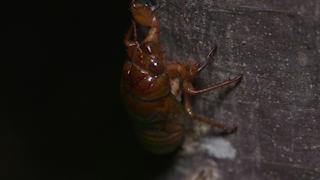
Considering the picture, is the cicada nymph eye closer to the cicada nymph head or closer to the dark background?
the cicada nymph head

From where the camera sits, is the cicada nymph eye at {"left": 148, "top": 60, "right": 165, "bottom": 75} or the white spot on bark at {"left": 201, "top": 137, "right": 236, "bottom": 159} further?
the white spot on bark at {"left": 201, "top": 137, "right": 236, "bottom": 159}

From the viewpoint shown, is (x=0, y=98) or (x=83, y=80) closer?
(x=0, y=98)

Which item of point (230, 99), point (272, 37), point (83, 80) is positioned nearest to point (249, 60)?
point (272, 37)

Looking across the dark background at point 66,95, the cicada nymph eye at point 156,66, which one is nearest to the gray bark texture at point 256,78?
the cicada nymph eye at point 156,66

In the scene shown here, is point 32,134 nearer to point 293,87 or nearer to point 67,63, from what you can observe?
point 67,63

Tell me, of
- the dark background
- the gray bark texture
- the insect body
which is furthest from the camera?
the dark background

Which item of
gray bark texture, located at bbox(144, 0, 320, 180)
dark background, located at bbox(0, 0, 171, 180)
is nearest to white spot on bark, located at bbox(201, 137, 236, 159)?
gray bark texture, located at bbox(144, 0, 320, 180)

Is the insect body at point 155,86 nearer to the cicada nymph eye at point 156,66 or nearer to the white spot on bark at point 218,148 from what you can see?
the cicada nymph eye at point 156,66
